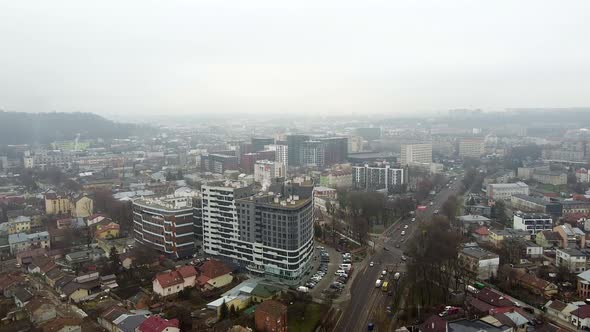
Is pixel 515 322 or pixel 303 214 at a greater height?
pixel 303 214

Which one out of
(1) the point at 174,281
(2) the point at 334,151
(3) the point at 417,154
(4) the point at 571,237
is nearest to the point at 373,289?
(1) the point at 174,281

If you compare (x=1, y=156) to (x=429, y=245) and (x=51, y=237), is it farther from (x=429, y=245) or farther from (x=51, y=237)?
(x=429, y=245)

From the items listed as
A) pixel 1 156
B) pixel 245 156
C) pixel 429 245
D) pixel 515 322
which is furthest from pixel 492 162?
pixel 1 156

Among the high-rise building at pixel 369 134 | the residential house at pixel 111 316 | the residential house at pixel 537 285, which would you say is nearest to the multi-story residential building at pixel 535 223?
the residential house at pixel 537 285

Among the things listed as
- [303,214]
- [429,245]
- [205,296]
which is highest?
[303,214]

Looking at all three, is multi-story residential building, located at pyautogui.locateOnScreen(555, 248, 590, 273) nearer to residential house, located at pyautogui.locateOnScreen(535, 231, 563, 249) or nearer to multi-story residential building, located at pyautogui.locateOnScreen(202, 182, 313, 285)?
residential house, located at pyautogui.locateOnScreen(535, 231, 563, 249)

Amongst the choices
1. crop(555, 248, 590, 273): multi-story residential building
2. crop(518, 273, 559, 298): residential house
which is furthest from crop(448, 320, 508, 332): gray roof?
crop(555, 248, 590, 273): multi-story residential building
